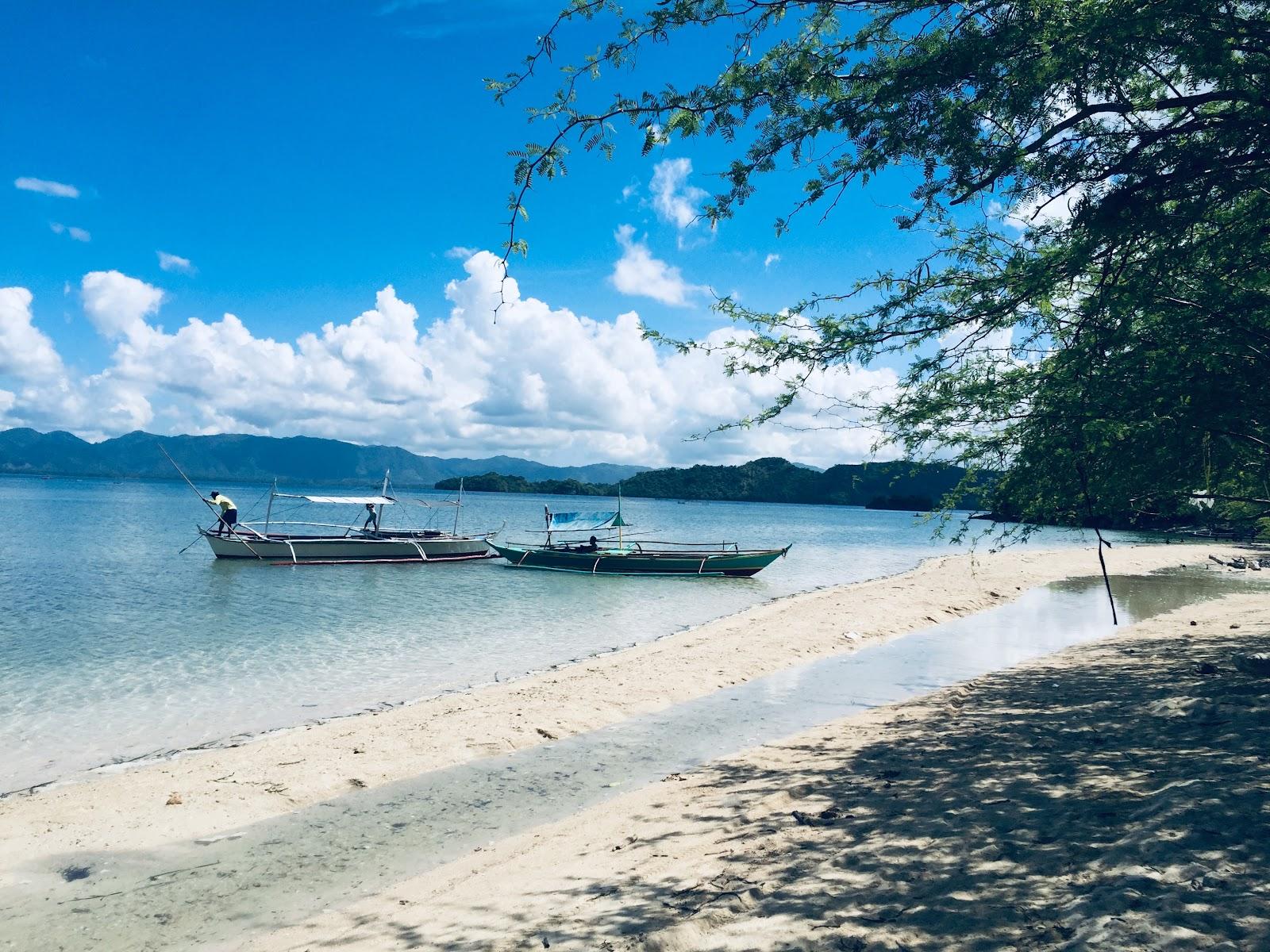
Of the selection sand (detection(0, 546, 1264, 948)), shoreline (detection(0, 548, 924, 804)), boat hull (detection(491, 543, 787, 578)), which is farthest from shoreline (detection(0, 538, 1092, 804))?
boat hull (detection(491, 543, 787, 578))

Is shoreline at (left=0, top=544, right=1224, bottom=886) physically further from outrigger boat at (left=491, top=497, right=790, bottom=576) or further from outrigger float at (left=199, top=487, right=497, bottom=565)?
outrigger float at (left=199, top=487, right=497, bottom=565)

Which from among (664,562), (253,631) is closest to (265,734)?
(253,631)

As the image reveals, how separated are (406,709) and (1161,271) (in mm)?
11419

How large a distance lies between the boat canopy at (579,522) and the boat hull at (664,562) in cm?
258

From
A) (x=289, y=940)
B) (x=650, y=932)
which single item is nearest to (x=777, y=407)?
(x=650, y=932)

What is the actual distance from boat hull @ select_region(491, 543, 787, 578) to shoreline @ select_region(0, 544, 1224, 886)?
14.1 m

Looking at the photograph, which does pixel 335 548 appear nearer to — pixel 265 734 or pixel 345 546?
pixel 345 546

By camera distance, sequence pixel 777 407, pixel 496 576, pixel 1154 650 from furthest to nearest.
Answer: pixel 496 576
pixel 1154 650
pixel 777 407

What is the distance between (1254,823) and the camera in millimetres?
4336

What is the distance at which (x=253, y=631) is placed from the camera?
18938 millimetres

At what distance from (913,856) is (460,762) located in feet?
19.0

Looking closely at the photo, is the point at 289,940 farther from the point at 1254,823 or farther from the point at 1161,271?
the point at 1161,271

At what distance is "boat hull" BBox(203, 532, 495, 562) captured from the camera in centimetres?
3494

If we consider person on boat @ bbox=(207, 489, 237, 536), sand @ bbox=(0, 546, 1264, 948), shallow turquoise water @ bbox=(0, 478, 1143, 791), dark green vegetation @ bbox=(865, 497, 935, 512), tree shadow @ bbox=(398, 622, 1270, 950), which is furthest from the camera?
dark green vegetation @ bbox=(865, 497, 935, 512)
